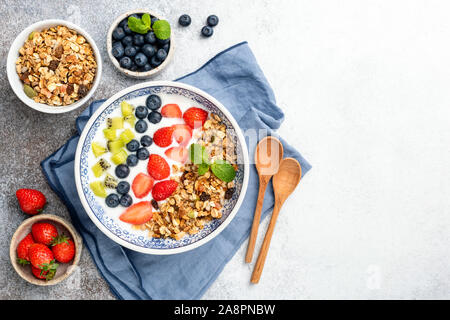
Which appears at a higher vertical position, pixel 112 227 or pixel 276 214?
pixel 112 227

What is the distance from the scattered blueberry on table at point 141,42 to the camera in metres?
1.32

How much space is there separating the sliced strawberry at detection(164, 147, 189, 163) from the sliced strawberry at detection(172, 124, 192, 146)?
20mm

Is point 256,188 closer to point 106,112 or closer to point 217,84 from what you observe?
point 217,84

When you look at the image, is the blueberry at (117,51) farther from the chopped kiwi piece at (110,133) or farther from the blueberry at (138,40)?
the chopped kiwi piece at (110,133)

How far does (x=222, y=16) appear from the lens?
4.79ft

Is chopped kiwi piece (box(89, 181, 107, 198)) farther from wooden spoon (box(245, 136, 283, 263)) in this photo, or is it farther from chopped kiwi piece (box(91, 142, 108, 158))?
wooden spoon (box(245, 136, 283, 263))

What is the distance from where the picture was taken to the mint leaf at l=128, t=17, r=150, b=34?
1.31m

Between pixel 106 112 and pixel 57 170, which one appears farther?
pixel 57 170

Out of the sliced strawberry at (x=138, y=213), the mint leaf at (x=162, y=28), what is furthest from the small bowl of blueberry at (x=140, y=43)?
the sliced strawberry at (x=138, y=213)

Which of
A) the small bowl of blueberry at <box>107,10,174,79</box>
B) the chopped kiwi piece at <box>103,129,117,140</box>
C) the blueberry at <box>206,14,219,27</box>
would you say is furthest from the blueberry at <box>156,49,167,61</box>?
the chopped kiwi piece at <box>103,129,117,140</box>

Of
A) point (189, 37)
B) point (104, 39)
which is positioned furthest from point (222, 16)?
point (104, 39)

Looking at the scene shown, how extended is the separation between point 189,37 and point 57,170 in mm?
667

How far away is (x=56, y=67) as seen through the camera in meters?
1.27

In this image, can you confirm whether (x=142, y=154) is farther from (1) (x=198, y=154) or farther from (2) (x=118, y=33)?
(2) (x=118, y=33)
